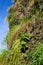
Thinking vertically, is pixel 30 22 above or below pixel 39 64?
above

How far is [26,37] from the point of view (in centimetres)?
397

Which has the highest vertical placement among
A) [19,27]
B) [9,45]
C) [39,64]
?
[19,27]

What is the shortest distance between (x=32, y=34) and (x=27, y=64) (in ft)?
1.69

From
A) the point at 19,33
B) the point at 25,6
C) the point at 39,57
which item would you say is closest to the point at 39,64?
the point at 39,57

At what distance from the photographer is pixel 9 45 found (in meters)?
→ 4.35

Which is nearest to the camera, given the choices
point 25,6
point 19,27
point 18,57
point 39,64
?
point 39,64

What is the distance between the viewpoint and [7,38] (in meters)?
4.38

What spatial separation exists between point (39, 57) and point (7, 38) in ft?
3.02

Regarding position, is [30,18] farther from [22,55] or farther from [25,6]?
[22,55]

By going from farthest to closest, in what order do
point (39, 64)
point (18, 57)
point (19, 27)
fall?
point (19, 27) → point (18, 57) → point (39, 64)

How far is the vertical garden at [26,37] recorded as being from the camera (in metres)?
3.76

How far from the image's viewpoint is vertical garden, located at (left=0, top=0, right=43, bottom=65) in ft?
12.3

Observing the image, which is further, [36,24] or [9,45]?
[9,45]

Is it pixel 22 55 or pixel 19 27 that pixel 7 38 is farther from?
pixel 22 55
